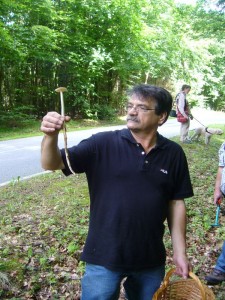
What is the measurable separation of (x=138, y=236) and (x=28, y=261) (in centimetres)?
232

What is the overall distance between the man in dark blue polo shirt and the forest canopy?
1443 centimetres

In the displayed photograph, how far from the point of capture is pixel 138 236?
7.32ft

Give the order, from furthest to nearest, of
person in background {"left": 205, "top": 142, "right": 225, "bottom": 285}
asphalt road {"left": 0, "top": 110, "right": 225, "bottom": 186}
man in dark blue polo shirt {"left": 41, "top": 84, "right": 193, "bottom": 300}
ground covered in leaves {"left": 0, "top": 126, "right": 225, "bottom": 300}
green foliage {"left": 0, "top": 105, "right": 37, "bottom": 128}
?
green foliage {"left": 0, "top": 105, "right": 37, "bottom": 128}
asphalt road {"left": 0, "top": 110, "right": 225, "bottom": 186}
person in background {"left": 205, "top": 142, "right": 225, "bottom": 285}
ground covered in leaves {"left": 0, "top": 126, "right": 225, "bottom": 300}
man in dark blue polo shirt {"left": 41, "top": 84, "right": 193, "bottom": 300}

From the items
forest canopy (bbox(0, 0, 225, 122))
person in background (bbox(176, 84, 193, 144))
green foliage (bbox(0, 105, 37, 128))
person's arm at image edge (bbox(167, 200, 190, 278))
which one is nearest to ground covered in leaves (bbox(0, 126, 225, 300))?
person's arm at image edge (bbox(167, 200, 190, 278))

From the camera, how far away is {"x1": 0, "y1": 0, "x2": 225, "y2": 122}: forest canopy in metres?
17.9

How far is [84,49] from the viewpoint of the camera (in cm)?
2125

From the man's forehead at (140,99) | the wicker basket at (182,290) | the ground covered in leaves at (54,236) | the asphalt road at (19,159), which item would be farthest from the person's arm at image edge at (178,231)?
the asphalt road at (19,159)

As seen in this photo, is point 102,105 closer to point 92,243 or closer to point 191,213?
point 191,213

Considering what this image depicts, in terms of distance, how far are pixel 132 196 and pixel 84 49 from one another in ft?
66.9

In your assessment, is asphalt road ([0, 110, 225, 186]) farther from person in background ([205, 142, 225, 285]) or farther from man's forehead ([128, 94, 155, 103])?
man's forehead ([128, 94, 155, 103])

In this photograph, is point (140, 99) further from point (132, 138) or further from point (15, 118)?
point (15, 118)

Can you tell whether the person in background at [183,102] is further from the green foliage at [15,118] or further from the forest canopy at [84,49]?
the green foliage at [15,118]

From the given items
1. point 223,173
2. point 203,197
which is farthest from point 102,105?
point 223,173

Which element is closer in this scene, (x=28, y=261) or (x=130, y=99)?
(x=130, y=99)
